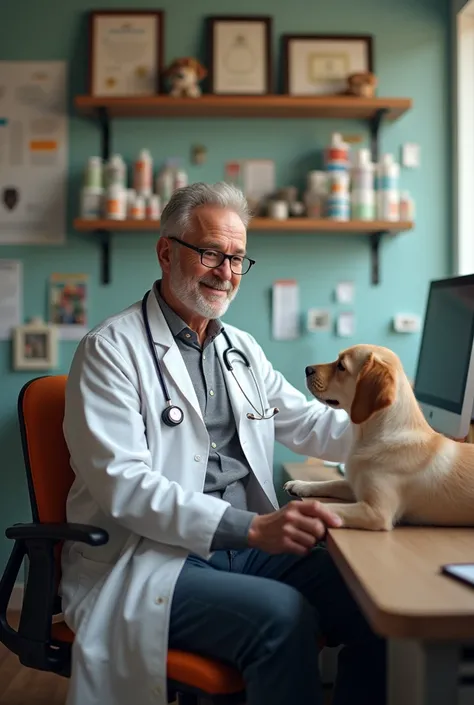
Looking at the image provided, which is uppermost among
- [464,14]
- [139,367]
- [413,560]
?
[464,14]

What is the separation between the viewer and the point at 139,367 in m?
1.68

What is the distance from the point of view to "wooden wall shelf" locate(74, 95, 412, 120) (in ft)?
9.39

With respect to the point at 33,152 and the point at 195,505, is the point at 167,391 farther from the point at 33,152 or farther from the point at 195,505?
the point at 33,152

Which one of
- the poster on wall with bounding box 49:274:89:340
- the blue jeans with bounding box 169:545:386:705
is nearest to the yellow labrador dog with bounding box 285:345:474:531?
the blue jeans with bounding box 169:545:386:705

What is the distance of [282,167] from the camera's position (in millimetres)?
3059

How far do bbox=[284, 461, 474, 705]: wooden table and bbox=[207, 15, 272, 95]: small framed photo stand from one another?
7.10 feet

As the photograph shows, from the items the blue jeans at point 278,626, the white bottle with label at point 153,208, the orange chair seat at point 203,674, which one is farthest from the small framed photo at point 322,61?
the orange chair seat at point 203,674

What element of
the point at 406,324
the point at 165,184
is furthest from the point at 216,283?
the point at 406,324

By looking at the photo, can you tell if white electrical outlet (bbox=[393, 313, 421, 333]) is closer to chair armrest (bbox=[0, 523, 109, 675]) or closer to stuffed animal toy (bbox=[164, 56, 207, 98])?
stuffed animal toy (bbox=[164, 56, 207, 98])

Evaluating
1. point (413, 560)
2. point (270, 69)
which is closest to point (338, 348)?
point (270, 69)

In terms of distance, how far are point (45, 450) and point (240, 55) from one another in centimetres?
194

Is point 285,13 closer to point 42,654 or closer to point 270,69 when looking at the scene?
point 270,69

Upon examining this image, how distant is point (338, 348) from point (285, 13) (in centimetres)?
135

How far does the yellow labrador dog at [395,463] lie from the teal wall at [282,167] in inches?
61.9
